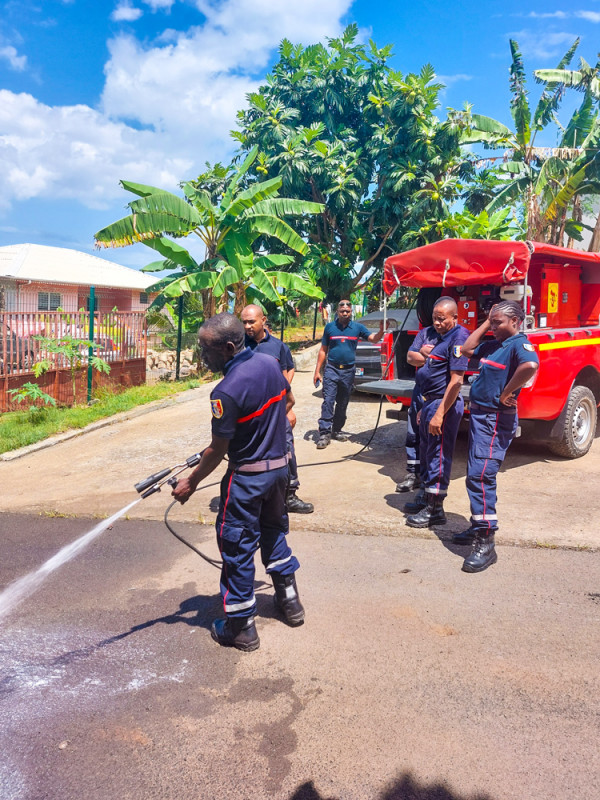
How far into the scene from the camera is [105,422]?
10188mm

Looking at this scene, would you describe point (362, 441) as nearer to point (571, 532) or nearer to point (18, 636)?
point (571, 532)

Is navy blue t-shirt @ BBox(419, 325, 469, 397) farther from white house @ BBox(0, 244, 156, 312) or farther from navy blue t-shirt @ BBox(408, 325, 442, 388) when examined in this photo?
white house @ BBox(0, 244, 156, 312)

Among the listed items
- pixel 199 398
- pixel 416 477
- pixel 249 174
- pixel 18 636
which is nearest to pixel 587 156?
pixel 249 174

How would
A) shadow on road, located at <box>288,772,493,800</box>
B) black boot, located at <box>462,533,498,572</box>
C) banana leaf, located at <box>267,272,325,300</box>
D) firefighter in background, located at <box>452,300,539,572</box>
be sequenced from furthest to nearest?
banana leaf, located at <box>267,272,325,300</box>, firefighter in background, located at <box>452,300,539,572</box>, black boot, located at <box>462,533,498,572</box>, shadow on road, located at <box>288,772,493,800</box>

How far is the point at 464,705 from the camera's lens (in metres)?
2.93

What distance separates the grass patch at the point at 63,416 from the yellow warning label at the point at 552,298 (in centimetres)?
698

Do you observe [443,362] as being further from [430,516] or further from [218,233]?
[218,233]

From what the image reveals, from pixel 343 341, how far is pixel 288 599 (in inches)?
194

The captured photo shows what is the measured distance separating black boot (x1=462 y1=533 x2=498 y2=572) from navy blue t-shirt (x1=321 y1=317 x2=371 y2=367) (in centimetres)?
400

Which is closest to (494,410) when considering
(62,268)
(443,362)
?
(443,362)

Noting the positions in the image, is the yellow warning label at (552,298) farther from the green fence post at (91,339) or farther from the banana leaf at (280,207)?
the green fence post at (91,339)

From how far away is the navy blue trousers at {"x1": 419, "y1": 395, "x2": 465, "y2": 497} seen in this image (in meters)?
5.30

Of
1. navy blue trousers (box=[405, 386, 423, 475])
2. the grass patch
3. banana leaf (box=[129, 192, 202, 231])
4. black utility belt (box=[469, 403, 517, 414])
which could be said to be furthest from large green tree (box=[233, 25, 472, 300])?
black utility belt (box=[469, 403, 517, 414])

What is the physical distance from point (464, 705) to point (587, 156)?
2089cm
